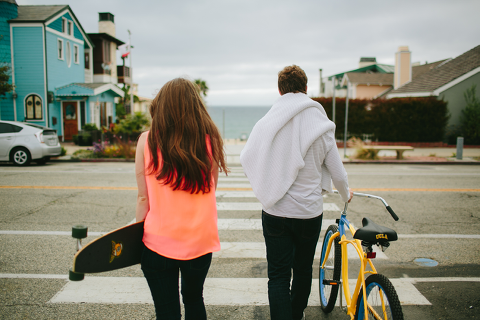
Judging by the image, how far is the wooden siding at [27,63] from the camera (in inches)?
860

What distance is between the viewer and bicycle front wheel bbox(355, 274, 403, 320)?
209cm

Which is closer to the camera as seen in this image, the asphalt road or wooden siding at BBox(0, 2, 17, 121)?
the asphalt road

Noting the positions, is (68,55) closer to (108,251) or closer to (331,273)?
(331,273)

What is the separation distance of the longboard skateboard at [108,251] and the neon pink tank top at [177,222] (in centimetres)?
10

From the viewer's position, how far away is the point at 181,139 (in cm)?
204

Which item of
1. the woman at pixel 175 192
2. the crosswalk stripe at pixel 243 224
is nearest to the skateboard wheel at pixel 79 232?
Result: the woman at pixel 175 192

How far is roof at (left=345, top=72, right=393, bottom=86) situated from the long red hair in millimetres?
34758

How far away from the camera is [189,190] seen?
2062mm

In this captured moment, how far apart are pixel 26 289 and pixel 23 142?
11212mm

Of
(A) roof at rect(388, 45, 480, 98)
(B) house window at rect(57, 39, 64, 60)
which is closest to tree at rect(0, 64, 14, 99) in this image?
(B) house window at rect(57, 39, 64, 60)

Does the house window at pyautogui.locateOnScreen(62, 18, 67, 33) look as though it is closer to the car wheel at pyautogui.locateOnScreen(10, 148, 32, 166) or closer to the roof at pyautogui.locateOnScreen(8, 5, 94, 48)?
the roof at pyautogui.locateOnScreen(8, 5, 94, 48)

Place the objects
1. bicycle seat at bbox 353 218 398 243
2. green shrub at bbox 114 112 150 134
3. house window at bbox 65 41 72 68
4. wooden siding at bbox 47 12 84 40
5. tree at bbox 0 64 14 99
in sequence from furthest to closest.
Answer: house window at bbox 65 41 72 68, wooden siding at bbox 47 12 84 40, green shrub at bbox 114 112 150 134, tree at bbox 0 64 14 99, bicycle seat at bbox 353 218 398 243

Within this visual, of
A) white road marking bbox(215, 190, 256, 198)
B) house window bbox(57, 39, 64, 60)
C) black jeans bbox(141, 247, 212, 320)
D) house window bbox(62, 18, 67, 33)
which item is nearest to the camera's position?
black jeans bbox(141, 247, 212, 320)

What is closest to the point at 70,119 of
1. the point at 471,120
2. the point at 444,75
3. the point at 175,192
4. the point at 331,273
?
the point at 331,273
